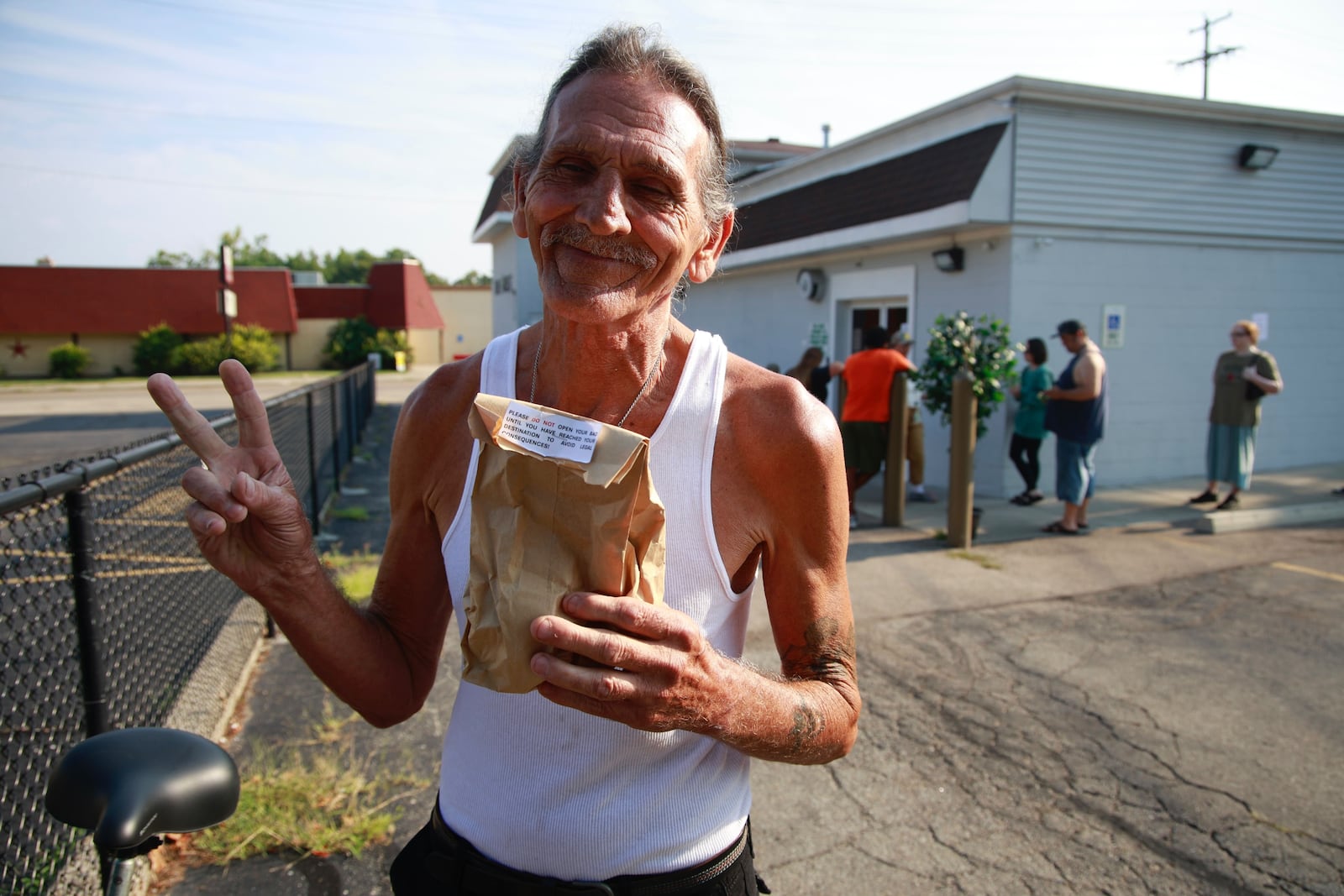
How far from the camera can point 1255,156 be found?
1073 cm

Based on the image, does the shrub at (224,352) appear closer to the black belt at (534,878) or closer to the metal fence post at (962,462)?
the metal fence post at (962,462)

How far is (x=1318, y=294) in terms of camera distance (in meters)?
11.8

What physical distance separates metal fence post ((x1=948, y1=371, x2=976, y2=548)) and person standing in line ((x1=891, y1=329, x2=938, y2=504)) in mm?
1003

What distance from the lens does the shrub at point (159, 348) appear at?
121ft

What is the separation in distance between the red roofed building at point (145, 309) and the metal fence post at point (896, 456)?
123 ft

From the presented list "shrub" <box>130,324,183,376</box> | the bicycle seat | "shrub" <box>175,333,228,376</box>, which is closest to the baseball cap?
the bicycle seat

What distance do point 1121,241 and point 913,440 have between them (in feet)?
12.0

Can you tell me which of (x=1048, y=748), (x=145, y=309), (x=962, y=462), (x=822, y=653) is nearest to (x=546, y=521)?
(x=822, y=653)

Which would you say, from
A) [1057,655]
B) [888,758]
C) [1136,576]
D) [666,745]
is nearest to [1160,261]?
[1136,576]

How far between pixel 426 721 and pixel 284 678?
41.4 inches

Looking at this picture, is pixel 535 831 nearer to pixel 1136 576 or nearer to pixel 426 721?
pixel 426 721

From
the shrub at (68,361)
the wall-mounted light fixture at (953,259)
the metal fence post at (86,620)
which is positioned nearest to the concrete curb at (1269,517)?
the wall-mounted light fixture at (953,259)

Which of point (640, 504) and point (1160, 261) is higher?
point (1160, 261)

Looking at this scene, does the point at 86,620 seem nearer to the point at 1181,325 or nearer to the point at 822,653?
the point at 822,653
